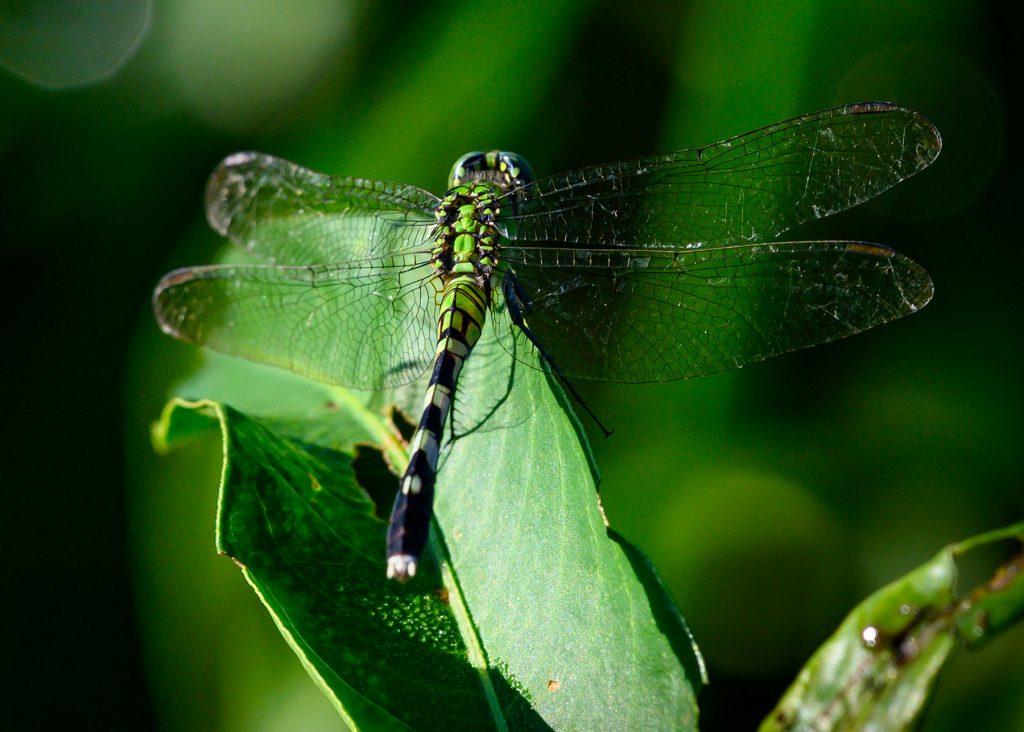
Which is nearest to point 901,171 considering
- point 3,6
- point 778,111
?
point 778,111

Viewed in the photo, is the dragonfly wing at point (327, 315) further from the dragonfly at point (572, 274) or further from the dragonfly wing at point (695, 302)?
the dragonfly wing at point (695, 302)

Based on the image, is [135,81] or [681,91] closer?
[681,91]

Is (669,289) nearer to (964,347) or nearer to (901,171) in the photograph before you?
(901,171)

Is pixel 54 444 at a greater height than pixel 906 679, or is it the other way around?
pixel 54 444

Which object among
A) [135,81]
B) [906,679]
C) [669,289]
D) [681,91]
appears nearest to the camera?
[906,679]

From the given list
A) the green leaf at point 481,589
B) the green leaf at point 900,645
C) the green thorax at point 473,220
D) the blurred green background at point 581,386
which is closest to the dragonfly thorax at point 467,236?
the green thorax at point 473,220

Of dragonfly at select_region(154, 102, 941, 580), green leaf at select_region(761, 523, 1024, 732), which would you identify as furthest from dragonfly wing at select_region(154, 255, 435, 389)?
green leaf at select_region(761, 523, 1024, 732)

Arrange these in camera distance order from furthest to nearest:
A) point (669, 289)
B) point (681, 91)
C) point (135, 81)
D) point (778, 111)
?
1. point (135, 81)
2. point (681, 91)
3. point (778, 111)
4. point (669, 289)
